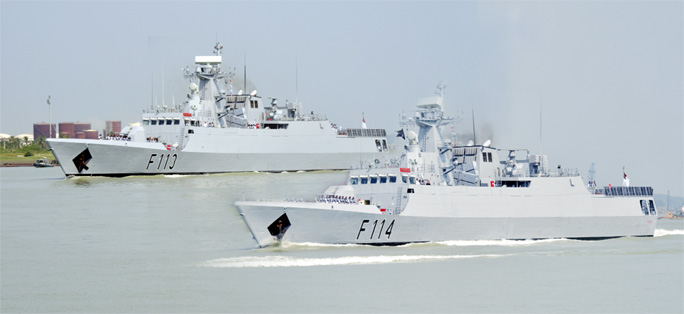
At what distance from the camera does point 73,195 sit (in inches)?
1331

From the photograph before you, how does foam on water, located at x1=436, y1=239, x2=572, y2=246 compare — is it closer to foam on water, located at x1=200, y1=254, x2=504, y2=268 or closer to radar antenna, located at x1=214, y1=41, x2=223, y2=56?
foam on water, located at x1=200, y1=254, x2=504, y2=268

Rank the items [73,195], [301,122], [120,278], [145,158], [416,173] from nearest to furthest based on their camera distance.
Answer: [120,278] → [416,173] → [73,195] → [145,158] → [301,122]

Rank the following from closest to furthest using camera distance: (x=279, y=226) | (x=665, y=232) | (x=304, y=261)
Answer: (x=304, y=261) → (x=279, y=226) → (x=665, y=232)

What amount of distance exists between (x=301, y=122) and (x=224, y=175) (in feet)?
26.8

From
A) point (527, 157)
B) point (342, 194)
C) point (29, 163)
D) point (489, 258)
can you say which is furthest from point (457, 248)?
point (29, 163)

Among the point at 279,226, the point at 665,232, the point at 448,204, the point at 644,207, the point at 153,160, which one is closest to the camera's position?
the point at 279,226

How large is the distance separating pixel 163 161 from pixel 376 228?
23982 millimetres

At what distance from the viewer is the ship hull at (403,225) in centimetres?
2309

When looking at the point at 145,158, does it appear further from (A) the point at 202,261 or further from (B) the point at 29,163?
(B) the point at 29,163

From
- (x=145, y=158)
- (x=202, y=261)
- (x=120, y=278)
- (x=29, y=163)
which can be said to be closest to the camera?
(x=120, y=278)

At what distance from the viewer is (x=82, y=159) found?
142ft

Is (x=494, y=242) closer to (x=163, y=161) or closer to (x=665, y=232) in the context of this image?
(x=665, y=232)

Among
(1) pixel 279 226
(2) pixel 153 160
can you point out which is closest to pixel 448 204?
(1) pixel 279 226

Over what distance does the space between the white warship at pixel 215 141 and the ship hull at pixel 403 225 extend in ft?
73.6
